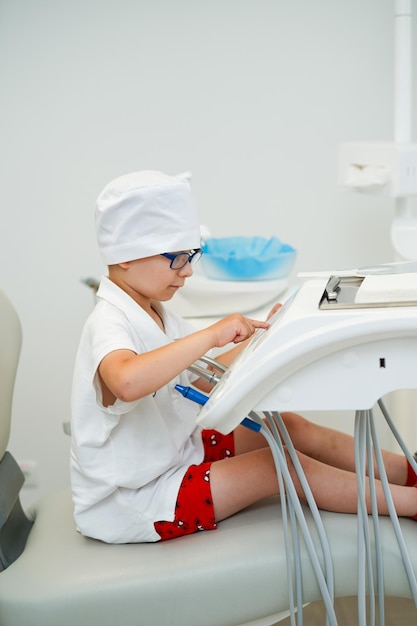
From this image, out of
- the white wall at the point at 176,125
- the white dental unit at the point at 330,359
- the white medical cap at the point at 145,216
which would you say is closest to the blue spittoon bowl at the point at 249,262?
the white wall at the point at 176,125

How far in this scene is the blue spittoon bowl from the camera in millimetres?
2004

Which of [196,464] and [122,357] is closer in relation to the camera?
[122,357]

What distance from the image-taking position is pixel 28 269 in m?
2.58

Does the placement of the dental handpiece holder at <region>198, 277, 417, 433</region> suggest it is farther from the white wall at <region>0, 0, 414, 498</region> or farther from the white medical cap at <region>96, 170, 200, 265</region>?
the white wall at <region>0, 0, 414, 498</region>

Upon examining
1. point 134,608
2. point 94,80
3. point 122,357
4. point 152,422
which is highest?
point 94,80

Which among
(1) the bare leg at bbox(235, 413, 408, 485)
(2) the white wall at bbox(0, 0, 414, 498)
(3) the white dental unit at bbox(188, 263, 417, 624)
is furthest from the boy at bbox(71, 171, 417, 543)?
(2) the white wall at bbox(0, 0, 414, 498)

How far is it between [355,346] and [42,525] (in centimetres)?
70

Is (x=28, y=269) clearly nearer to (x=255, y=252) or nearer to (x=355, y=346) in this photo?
(x=255, y=252)

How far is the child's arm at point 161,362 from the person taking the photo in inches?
49.7

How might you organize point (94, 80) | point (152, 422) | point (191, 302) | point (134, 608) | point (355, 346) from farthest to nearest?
point (94, 80) → point (191, 302) → point (152, 422) → point (134, 608) → point (355, 346)

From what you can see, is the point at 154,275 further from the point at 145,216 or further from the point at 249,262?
the point at 249,262

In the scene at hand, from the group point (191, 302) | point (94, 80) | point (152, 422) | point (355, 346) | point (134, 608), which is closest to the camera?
point (355, 346)

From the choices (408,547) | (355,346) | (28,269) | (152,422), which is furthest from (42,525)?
(28,269)

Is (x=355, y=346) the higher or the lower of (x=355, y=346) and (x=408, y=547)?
the higher
